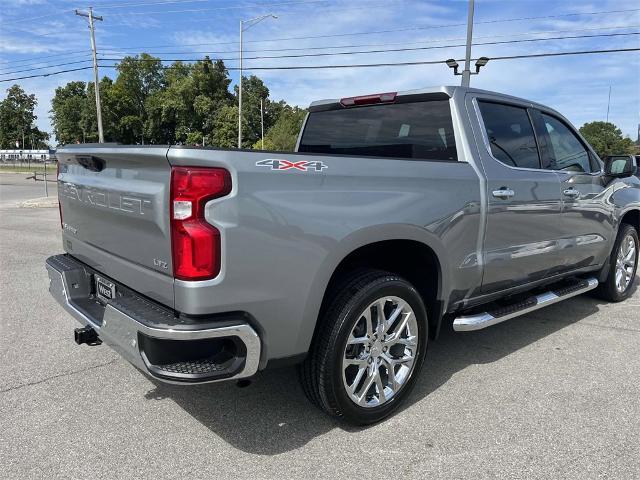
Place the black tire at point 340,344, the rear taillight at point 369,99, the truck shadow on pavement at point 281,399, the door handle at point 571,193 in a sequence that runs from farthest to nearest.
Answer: the door handle at point 571,193 → the rear taillight at point 369,99 → the truck shadow on pavement at point 281,399 → the black tire at point 340,344

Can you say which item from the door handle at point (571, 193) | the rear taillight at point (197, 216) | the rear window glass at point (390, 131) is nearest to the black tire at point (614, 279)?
the door handle at point (571, 193)

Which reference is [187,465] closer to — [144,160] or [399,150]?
[144,160]

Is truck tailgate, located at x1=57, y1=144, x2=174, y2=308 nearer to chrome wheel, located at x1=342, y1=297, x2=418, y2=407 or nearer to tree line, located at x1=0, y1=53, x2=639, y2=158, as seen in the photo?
chrome wheel, located at x1=342, y1=297, x2=418, y2=407

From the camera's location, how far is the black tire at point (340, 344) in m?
2.71

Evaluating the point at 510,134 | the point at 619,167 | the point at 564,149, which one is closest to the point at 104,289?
the point at 510,134

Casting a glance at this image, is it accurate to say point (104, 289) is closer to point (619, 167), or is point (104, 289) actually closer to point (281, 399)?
point (281, 399)

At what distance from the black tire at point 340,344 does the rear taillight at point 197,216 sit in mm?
760

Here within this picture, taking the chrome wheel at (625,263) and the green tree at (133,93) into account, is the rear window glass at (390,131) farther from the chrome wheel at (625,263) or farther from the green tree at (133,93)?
the green tree at (133,93)

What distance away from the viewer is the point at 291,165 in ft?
8.03

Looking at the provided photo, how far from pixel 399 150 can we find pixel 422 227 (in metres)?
1.03

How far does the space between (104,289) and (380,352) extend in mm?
1649

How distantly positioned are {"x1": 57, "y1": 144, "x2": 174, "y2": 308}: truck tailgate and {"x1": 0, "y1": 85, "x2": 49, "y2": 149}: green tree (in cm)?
9439

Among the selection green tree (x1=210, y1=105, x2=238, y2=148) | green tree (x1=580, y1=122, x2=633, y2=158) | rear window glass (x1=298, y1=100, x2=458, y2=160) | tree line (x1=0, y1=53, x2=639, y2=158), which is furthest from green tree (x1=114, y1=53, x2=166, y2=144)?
rear window glass (x1=298, y1=100, x2=458, y2=160)

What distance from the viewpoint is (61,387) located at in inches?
133
